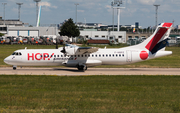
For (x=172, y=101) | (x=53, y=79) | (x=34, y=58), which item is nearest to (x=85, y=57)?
(x=34, y=58)

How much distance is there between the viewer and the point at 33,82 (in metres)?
24.4

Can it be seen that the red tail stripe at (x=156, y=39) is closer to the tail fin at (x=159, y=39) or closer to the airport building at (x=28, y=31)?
the tail fin at (x=159, y=39)

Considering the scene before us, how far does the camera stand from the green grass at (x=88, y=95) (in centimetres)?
1496

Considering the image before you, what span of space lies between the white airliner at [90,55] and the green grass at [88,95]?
23.3 feet

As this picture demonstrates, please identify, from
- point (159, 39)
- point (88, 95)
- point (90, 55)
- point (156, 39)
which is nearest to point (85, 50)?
point (90, 55)

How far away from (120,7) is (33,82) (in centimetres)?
12514

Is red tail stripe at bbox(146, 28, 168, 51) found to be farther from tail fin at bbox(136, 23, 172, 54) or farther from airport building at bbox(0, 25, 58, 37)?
airport building at bbox(0, 25, 58, 37)

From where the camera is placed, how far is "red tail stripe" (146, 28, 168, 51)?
34281 mm

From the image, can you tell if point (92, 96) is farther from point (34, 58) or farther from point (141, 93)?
point (34, 58)

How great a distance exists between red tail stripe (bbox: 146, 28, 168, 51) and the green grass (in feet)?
28.3

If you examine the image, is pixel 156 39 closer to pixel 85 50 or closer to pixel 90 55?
pixel 90 55

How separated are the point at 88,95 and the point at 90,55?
1569 centimetres

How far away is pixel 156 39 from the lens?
3453 cm

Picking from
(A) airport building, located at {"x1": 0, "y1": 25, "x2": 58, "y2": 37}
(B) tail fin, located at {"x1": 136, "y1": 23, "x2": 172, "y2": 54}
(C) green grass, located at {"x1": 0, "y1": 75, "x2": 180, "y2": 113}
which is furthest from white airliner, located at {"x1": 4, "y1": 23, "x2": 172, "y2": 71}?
(A) airport building, located at {"x1": 0, "y1": 25, "x2": 58, "y2": 37}
